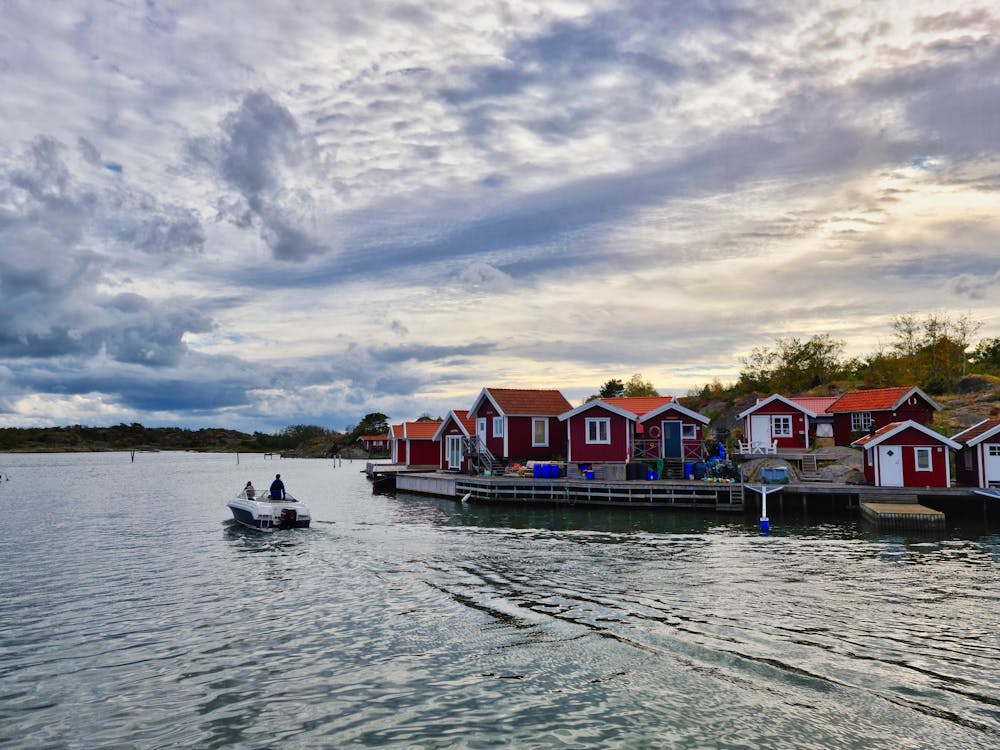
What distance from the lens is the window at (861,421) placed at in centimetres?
5586

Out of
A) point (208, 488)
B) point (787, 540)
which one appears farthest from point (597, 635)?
point (208, 488)

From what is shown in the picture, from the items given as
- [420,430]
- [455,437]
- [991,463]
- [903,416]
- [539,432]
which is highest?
[903,416]

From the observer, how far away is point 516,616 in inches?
650

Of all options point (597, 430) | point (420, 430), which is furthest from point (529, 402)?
point (420, 430)

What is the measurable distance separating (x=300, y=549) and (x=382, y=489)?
34173mm

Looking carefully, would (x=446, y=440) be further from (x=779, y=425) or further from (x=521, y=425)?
(x=779, y=425)

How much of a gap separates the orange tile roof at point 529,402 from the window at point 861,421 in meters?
23.8

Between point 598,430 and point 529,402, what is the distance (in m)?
7.30

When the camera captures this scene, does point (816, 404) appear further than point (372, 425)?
No

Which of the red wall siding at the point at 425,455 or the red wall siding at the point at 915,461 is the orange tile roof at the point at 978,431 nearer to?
the red wall siding at the point at 915,461

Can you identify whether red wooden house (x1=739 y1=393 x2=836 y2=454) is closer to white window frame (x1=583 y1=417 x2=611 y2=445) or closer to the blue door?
the blue door

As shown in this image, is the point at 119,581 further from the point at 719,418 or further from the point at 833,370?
the point at 833,370

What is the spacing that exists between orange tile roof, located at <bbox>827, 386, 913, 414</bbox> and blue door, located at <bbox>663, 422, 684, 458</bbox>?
55.9 ft

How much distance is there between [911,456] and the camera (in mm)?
38594
